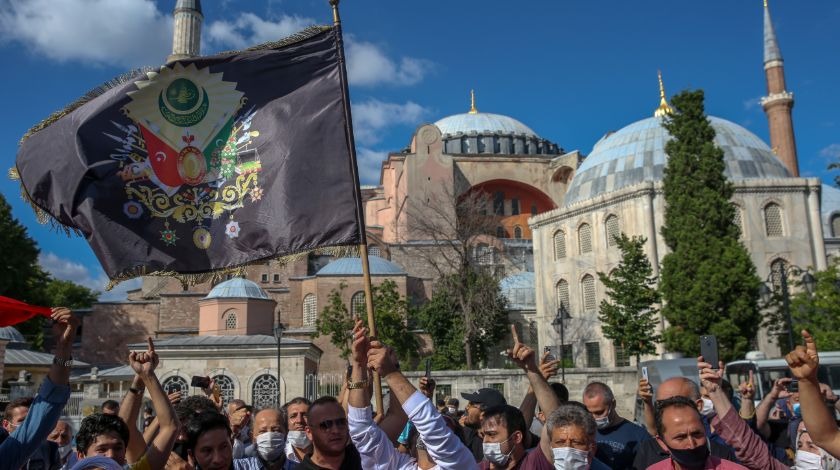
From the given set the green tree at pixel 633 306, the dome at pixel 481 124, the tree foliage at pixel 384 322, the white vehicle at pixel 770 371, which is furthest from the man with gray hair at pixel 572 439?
the dome at pixel 481 124

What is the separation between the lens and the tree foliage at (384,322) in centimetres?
3669

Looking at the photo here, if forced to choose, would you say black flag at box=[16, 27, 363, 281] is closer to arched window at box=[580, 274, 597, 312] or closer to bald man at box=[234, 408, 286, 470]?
bald man at box=[234, 408, 286, 470]

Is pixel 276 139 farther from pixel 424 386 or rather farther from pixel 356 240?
pixel 424 386

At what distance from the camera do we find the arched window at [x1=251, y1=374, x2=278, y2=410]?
1047 inches

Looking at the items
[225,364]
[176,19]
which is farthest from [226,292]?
[176,19]

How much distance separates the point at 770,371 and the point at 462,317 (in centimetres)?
1722

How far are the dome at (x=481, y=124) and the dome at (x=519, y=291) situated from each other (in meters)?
20.8

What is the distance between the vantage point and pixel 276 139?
6430 mm

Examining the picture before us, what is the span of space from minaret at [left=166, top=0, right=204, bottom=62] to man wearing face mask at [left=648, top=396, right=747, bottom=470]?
37.9 meters

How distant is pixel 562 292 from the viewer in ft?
124

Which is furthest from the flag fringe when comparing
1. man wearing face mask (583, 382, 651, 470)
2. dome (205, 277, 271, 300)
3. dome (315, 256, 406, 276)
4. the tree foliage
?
dome (315, 256, 406, 276)

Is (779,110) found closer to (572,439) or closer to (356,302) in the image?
(356,302)

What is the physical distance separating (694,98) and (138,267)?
90.4 feet

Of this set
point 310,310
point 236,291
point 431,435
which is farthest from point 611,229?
point 431,435
